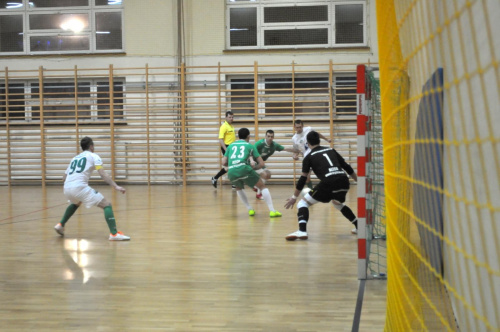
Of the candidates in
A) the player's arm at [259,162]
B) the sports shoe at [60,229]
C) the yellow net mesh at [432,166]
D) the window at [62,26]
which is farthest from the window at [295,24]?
the yellow net mesh at [432,166]

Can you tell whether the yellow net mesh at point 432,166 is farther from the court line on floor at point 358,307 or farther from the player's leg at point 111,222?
the player's leg at point 111,222

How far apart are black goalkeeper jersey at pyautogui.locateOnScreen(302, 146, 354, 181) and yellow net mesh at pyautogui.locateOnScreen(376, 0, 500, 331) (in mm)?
3615

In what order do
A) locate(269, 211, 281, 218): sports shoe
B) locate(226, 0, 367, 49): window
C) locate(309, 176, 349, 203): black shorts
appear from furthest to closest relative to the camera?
locate(226, 0, 367, 49): window → locate(269, 211, 281, 218): sports shoe → locate(309, 176, 349, 203): black shorts

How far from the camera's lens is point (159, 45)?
15961 mm

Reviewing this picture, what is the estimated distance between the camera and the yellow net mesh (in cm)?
255

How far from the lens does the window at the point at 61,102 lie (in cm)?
1620

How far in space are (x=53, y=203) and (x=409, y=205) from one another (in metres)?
10.2

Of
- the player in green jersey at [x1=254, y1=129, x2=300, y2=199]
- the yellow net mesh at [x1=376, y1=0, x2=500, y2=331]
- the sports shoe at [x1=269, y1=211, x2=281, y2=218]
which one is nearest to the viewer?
the yellow net mesh at [x1=376, y1=0, x2=500, y2=331]

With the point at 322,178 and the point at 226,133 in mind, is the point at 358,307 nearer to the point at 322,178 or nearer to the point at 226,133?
the point at 322,178

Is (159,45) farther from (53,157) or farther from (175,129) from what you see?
(53,157)

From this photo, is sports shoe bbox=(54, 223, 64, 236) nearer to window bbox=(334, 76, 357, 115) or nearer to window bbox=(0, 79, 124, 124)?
window bbox=(0, 79, 124, 124)

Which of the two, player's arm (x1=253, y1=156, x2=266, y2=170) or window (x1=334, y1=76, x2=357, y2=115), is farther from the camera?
window (x1=334, y1=76, x2=357, y2=115)

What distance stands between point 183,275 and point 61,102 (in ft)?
40.8

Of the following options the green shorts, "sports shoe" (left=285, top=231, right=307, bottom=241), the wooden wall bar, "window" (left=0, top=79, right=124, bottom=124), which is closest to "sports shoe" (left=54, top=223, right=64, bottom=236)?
the green shorts
